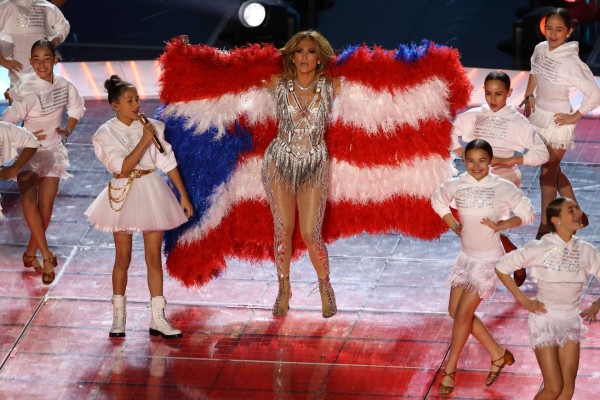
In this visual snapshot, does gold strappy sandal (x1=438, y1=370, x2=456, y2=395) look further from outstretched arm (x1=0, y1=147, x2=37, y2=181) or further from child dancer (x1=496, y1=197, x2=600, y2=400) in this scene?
outstretched arm (x1=0, y1=147, x2=37, y2=181)

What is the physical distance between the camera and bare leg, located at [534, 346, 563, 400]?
569cm

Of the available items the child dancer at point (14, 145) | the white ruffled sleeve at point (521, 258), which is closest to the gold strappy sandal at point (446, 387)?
the white ruffled sleeve at point (521, 258)

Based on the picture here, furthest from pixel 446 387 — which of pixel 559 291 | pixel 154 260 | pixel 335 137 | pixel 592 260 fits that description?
pixel 154 260

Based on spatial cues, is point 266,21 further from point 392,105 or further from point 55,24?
point 392,105

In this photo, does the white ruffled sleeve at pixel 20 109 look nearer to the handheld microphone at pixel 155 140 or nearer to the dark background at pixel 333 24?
the handheld microphone at pixel 155 140

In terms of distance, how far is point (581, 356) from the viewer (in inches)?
257

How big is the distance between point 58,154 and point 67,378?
1621 millimetres

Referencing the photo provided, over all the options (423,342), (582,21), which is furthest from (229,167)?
(582,21)

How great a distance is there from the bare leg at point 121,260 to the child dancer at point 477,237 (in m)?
1.61

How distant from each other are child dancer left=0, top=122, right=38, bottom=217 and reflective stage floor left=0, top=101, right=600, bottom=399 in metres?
0.74

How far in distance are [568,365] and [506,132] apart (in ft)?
5.02

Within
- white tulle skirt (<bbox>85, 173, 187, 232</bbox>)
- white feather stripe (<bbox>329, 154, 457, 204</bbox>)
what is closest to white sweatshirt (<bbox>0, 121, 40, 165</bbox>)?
white tulle skirt (<bbox>85, 173, 187, 232</bbox>)

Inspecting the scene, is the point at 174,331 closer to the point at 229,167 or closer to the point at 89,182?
the point at 229,167

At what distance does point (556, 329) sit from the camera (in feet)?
18.6
